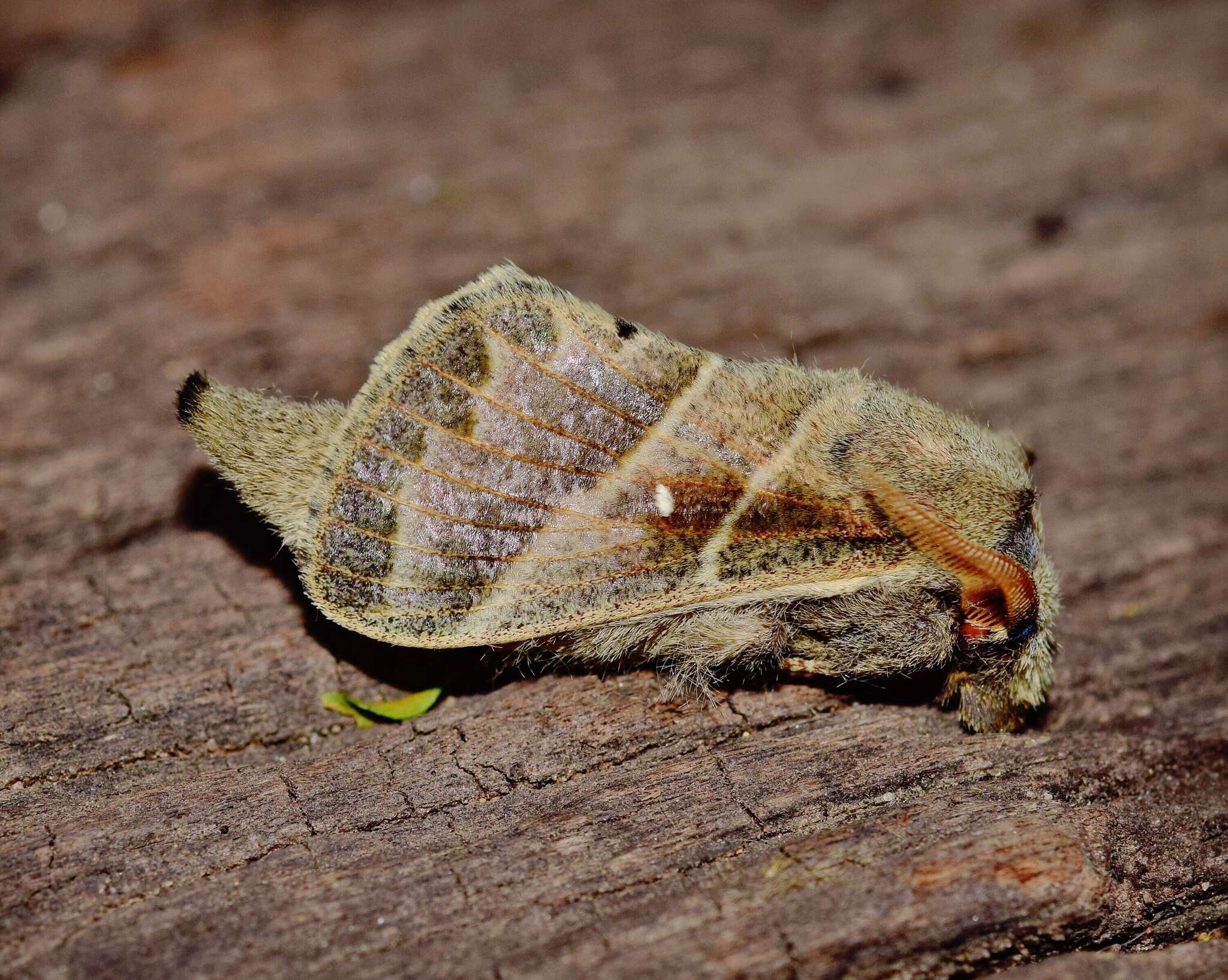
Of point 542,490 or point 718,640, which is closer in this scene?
point 542,490

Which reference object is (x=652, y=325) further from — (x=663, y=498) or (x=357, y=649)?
(x=357, y=649)

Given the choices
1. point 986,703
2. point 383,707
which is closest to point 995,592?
point 986,703

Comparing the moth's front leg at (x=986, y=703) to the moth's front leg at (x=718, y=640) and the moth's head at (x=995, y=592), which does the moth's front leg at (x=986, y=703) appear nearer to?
the moth's head at (x=995, y=592)

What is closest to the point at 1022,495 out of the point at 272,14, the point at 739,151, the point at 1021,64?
the point at 739,151

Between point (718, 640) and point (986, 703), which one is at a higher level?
point (718, 640)

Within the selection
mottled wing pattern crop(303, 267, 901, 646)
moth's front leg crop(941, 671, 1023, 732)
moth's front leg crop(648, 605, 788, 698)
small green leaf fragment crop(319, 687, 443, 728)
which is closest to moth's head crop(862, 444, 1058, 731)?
moth's front leg crop(941, 671, 1023, 732)

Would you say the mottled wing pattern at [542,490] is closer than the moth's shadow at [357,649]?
Yes

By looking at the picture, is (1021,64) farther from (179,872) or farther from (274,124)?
(179,872)

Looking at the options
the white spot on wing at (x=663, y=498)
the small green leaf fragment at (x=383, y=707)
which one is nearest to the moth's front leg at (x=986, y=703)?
the white spot on wing at (x=663, y=498)
